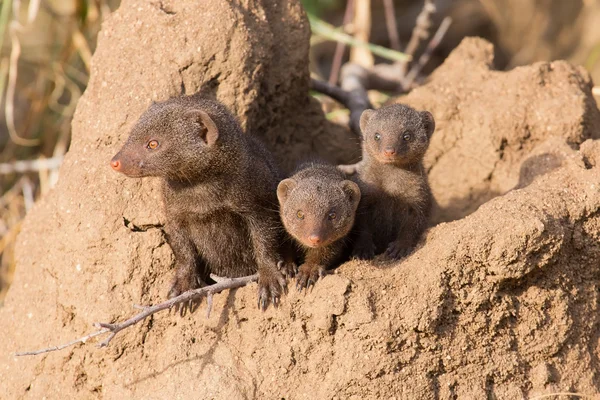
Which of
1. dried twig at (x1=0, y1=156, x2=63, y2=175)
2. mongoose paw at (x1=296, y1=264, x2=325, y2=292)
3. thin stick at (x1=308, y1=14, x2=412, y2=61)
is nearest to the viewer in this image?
mongoose paw at (x1=296, y1=264, x2=325, y2=292)

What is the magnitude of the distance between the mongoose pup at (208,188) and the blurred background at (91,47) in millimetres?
1675

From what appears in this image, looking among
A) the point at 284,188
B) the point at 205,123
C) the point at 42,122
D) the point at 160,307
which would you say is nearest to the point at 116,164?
the point at 205,123

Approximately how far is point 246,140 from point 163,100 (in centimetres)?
53

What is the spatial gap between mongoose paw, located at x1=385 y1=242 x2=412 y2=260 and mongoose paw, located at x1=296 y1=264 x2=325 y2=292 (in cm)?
45

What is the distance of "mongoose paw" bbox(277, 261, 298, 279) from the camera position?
13.4 feet

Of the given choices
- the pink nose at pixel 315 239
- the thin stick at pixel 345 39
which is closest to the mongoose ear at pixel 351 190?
the pink nose at pixel 315 239

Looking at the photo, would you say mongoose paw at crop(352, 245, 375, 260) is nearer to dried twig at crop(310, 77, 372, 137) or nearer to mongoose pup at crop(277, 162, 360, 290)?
mongoose pup at crop(277, 162, 360, 290)

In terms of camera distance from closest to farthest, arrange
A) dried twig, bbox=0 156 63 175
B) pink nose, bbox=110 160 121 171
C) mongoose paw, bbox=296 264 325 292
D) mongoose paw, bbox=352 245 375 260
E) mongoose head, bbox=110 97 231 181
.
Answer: pink nose, bbox=110 160 121 171, mongoose head, bbox=110 97 231 181, mongoose paw, bbox=296 264 325 292, mongoose paw, bbox=352 245 375 260, dried twig, bbox=0 156 63 175

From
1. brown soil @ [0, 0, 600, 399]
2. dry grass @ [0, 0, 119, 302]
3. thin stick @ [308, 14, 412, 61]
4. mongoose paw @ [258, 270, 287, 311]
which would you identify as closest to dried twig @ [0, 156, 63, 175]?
dry grass @ [0, 0, 119, 302]

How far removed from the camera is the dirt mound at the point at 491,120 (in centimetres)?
485

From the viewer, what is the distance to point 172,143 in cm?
378

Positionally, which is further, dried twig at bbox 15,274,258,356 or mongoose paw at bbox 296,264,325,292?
mongoose paw at bbox 296,264,325,292

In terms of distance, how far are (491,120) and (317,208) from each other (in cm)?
166

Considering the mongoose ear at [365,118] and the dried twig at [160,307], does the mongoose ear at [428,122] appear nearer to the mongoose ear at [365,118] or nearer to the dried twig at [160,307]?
the mongoose ear at [365,118]
